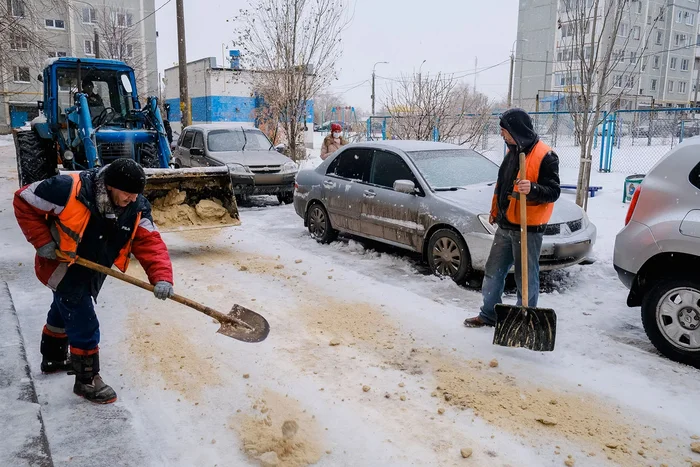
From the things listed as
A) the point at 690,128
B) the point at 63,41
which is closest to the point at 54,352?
the point at 690,128

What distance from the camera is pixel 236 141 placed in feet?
43.1

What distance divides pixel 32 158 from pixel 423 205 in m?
7.99

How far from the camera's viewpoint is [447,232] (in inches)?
257

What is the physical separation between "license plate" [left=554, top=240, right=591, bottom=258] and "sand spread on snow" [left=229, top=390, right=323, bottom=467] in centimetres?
349

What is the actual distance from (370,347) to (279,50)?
11.7m

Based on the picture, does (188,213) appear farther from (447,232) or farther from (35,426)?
(35,426)

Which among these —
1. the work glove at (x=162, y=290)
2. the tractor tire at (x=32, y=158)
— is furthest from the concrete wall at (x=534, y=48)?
the work glove at (x=162, y=290)

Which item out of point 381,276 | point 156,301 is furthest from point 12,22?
point 381,276

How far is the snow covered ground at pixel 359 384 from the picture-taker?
3.26 m

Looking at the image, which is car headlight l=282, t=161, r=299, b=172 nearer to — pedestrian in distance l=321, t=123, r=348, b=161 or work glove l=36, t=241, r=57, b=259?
pedestrian in distance l=321, t=123, r=348, b=161

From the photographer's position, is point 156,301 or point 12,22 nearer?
point 156,301

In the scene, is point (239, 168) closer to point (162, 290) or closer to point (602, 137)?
point (162, 290)

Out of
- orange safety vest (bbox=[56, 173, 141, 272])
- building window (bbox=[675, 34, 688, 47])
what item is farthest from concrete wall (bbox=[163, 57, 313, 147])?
building window (bbox=[675, 34, 688, 47])

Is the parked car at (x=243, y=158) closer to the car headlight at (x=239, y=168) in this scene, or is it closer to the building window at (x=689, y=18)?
the car headlight at (x=239, y=168)
